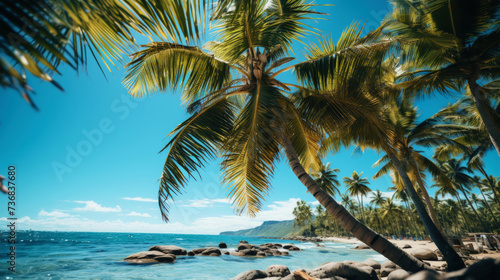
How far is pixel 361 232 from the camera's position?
369 centimetres

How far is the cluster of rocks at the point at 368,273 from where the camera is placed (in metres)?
1.75

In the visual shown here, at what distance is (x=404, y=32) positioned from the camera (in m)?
5.58

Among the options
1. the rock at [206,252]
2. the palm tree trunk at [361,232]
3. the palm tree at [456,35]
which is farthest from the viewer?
the rock at [206,252]

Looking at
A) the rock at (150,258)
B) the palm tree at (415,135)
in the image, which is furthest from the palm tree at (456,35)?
the rock at (150,258)

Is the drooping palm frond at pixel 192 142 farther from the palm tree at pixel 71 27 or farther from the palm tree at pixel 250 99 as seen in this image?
the palm tree at pixel 71 27

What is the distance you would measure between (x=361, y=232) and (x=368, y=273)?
13.0ft

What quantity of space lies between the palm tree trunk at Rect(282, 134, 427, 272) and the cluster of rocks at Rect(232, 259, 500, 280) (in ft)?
0.84

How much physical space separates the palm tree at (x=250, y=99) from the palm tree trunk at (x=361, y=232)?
15 millimetres

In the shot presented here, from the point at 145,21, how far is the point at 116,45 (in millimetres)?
291

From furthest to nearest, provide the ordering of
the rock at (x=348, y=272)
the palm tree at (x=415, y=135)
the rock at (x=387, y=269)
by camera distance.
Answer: the palm tree at (x=415, y=135) → the rock at (x=387, y=269) → the rock at (x=348, y=272)

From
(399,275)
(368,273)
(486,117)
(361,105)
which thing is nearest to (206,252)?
(368,273)

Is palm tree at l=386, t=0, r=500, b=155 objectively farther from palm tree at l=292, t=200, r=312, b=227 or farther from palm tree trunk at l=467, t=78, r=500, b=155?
palm tree at l=292, t=200, r=312, b=227

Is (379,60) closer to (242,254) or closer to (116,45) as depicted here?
(116,45)

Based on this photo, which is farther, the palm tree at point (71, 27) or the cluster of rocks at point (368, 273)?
the cluster of rocks at point (368, 273)
